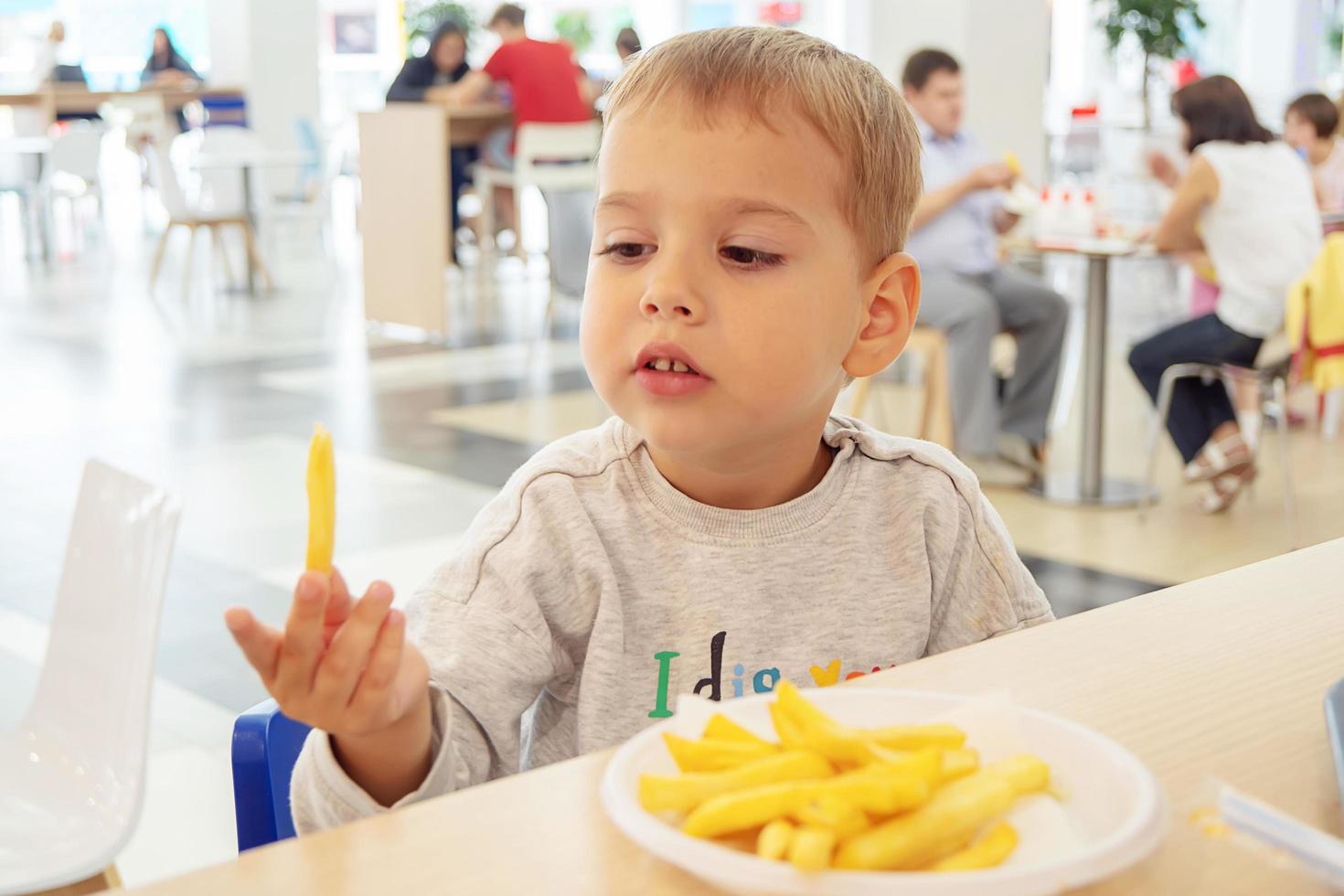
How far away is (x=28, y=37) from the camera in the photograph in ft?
49.4

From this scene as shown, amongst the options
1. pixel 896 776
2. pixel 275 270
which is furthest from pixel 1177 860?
pixel 275 270

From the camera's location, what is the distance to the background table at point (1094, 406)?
13.9 ft

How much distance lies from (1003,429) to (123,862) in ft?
10.6

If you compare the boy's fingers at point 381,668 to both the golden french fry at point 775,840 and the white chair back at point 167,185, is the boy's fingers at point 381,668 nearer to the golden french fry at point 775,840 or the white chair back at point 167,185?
the golden french fry at point 775,840

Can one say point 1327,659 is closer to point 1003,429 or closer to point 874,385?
point 1003,429

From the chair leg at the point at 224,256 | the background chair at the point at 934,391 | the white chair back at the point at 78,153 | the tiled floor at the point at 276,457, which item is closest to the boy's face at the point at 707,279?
the tiled floor at the point at 276,457

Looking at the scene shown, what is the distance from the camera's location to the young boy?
37.2 inches

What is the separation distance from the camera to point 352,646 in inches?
26.0

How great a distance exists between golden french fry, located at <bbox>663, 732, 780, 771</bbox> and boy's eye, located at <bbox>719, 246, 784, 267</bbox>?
17.2 inches

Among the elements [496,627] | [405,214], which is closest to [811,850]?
[496,627]

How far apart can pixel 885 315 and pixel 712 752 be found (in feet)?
1.94

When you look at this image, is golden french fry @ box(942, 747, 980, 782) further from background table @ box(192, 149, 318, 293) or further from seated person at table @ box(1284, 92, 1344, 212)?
background table @ box(192, 149, 318, 293)

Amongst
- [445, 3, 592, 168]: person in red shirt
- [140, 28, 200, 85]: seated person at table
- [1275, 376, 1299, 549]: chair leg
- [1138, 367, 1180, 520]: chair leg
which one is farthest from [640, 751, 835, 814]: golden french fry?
[140, 28, 200, 85]: seated person at table

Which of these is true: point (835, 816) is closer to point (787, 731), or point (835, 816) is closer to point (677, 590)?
point (787, 731)
